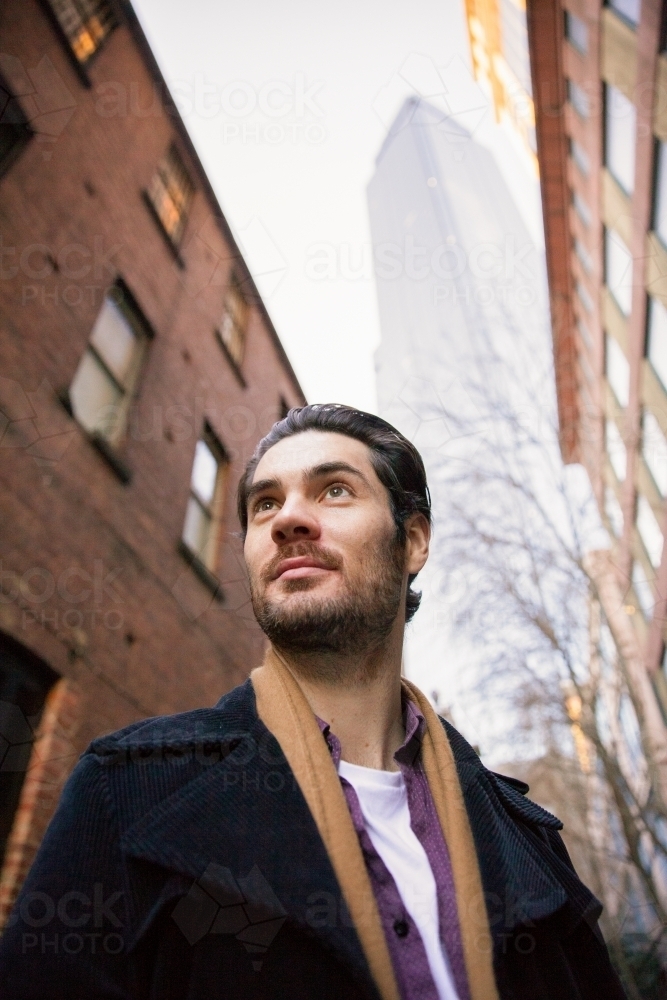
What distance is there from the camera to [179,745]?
1.27 metres

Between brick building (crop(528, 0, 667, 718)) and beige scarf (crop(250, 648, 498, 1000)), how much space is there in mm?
8719

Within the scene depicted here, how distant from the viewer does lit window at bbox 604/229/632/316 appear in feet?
32.0

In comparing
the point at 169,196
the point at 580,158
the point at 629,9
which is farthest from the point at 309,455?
the point at 580,158

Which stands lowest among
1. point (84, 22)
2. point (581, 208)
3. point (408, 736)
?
point (408, 736)

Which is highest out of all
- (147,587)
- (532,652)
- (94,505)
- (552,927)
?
(532,652)

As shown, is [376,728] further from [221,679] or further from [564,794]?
[564,794]

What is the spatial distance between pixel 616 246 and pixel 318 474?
10849 mm

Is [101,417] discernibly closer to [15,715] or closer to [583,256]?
[15,715]

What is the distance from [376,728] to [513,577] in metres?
8.89

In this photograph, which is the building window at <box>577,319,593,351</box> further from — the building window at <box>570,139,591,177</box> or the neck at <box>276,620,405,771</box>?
the neck at <box>276,620,405,771</box>

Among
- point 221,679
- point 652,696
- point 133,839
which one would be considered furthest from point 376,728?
point 652,696

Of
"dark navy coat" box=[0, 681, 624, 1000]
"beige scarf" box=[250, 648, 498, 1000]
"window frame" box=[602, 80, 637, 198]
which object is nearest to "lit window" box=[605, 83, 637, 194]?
"window frame" box=[602, 80, 637, 198]

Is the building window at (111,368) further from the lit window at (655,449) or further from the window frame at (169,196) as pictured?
the lit window at (655,449)

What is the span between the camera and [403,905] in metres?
1.20
